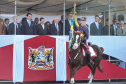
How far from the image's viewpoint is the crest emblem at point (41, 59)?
34.3ft

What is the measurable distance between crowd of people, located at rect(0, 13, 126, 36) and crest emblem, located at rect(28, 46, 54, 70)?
749 millimetres

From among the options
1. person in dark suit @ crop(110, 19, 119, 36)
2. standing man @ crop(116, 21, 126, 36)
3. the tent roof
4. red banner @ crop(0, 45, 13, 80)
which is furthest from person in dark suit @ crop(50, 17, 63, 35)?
standing man @ crop(116, 21, 126, 36)

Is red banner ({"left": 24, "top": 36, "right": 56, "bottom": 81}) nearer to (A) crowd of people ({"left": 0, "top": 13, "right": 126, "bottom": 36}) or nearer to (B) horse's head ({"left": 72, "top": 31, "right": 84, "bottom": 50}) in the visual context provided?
(A) crowd of people ({"left": 0, "top": 13, "right": 126, "bottom": 36})

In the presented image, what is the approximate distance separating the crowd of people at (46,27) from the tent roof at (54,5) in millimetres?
365

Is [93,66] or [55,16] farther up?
[55,16]

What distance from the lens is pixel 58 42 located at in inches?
420

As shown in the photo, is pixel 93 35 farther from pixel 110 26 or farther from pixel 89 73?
pixel 89 73

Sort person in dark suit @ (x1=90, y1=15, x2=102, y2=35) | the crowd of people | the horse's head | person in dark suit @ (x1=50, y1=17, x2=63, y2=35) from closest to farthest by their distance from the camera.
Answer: the horse's head < the crowd of people < person in dark suit @ (x1=50, y1=17, x2=63, y2=35) < person in dark suit @ (x1=90, y1=15, x2=102, y2=35)

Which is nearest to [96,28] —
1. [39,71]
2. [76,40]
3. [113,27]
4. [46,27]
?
[113,27]

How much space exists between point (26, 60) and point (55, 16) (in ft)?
7.45

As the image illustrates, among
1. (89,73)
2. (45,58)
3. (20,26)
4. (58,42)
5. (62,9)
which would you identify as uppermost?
(62,9)

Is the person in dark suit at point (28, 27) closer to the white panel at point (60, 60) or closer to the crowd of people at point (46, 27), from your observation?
the crowd of people at point (46, 27)

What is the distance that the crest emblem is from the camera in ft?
34.3

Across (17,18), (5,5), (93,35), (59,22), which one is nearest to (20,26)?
(17,18)
